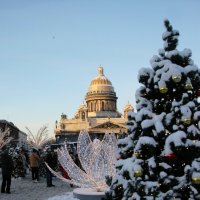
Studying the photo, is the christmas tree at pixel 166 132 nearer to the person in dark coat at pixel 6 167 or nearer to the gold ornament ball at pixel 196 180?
the gold ornament ball at pixel 196 180

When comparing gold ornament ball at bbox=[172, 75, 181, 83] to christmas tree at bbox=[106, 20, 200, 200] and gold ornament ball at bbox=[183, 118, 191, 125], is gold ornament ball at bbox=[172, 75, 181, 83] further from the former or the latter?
gold ornament ball at bbox=[183, 118, 191, 125]

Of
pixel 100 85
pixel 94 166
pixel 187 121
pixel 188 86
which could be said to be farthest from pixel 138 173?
pixel 100 85

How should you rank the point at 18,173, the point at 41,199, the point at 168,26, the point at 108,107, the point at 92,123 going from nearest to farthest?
the point at 168,26
the point at 41,199
the point at 18,173
the point at 92,123
the point at 108,107

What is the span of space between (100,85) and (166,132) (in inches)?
4115

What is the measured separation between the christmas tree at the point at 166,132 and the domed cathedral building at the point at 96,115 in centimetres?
8900

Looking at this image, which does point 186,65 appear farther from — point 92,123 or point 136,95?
point 92,123

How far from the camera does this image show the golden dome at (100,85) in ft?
359

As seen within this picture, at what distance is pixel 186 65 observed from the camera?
6.21 meters

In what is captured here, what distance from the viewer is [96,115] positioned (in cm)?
10594

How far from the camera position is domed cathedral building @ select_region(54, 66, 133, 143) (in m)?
96.9

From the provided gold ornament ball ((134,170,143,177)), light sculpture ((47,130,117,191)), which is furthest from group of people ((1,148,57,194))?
gold ornament ball ((134,170,143,177))

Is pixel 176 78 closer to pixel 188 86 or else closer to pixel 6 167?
pixel 188 86

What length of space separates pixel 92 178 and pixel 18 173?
10625mm

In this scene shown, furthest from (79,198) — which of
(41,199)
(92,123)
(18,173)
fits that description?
(92,123)
